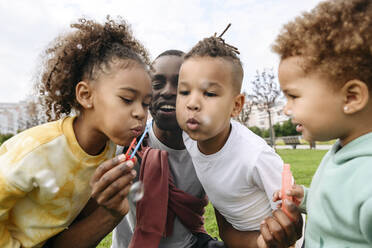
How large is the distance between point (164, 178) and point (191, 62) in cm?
77

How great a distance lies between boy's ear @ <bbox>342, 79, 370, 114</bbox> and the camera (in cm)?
101

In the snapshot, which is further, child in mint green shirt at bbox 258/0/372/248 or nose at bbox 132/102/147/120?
nose at bbox 132/102/147/120

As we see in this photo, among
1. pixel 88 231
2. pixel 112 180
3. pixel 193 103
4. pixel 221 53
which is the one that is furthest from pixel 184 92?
pixel 88 231

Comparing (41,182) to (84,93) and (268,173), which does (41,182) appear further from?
(268,173)

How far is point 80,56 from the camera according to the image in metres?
1.60

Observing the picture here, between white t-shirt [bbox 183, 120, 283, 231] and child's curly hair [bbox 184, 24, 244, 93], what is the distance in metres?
0.33

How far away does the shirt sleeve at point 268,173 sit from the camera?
4.89ft

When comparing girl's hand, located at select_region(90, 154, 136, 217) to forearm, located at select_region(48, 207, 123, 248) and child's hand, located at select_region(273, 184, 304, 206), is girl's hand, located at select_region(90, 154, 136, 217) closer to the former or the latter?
forearm, located at select_region(48, 207, 123, 248)

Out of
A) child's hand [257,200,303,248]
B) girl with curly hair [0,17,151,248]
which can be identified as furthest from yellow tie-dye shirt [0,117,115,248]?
child's hand [257,200,303,248]

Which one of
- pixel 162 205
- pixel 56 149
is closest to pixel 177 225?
pixel 162 205

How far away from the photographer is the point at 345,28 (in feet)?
3.34

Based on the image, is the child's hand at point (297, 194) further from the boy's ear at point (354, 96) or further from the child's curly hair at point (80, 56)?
the child's curly hair at point (80, 56)

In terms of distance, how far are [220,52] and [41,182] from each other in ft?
3.71

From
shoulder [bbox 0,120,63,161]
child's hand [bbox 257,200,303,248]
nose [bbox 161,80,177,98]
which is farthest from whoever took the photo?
nose [bbox 161,80,177,98]
